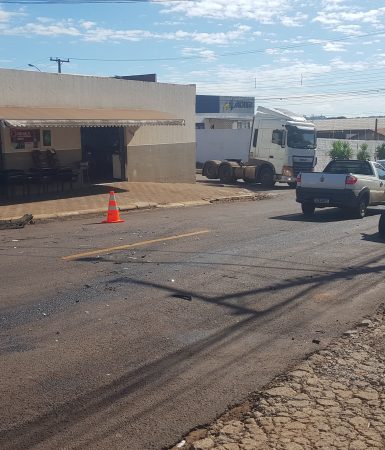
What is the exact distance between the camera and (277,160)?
29.1m

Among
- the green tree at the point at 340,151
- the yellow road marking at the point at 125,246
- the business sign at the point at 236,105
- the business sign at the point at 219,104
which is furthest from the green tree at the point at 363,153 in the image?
the yellow road marking at the point at 125,246

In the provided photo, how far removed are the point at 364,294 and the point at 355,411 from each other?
3901 mm

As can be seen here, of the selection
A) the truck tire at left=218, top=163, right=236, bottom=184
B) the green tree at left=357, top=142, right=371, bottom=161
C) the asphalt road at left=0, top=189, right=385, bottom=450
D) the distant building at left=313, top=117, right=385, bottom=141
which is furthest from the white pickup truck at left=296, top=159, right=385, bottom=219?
the distant building at left=313, top=117, right=385, bottom=141

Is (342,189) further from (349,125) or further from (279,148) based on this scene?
(349,125)

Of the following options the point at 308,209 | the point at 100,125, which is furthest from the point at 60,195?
the point at 308,209

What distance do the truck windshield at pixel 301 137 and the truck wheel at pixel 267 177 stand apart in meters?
1.87

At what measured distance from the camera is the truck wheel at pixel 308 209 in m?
17.7

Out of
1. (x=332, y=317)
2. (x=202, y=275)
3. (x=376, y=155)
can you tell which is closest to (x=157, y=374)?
(x=332, y=317)

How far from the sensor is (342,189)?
1689 cm

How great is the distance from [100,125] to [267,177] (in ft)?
42.3

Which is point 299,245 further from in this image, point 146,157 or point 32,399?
point 146,157

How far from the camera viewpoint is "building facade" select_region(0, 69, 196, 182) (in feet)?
62.8

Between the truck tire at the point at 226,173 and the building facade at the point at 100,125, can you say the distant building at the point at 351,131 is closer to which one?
the truck tire at the point at 226,173

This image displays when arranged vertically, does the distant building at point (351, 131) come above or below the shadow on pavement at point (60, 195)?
above
